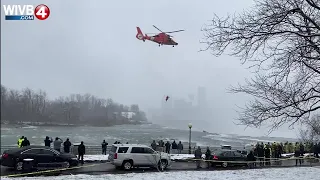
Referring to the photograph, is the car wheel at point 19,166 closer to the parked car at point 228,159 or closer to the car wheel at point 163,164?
the car wheel at point 163,164

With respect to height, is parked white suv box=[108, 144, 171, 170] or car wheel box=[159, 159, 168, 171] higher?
parked white suv box=[108, 144, 171, 170]

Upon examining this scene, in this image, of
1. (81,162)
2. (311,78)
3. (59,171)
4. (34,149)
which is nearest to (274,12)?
(311,78)

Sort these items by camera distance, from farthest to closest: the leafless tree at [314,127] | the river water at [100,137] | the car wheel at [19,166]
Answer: the river water at [100,137] → the car wheel at [19,166] → the leafless tree at [314,127]

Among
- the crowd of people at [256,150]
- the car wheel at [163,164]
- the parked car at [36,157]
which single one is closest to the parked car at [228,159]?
the crowd of people at [256,150]

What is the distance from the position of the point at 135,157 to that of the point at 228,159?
278 inches

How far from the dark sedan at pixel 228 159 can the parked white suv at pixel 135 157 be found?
4262 millimetres

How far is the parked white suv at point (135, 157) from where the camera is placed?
63.7 ft

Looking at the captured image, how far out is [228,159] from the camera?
23.3 meters

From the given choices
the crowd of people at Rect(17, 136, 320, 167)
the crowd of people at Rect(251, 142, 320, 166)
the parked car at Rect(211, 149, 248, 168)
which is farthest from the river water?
the parked car at Rect(211, 149, 248, 168)

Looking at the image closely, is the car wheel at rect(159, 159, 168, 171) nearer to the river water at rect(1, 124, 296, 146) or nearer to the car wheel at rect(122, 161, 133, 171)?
the car wheel at rect(122, 161, 133, 171)

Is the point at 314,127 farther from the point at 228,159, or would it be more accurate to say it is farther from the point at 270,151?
the point at 270,151

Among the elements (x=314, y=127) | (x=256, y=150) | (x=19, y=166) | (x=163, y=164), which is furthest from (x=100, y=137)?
(x=314, y=127)

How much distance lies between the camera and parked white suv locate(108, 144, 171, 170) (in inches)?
764

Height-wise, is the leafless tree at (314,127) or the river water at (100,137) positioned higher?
the leafless tree at (314,127)
